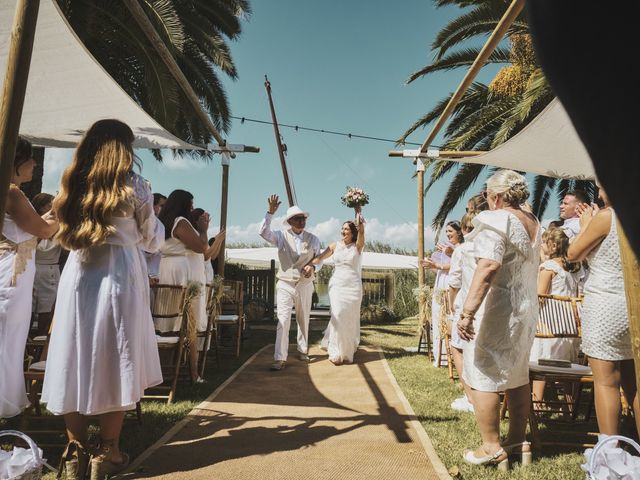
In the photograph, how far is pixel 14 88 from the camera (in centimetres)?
210

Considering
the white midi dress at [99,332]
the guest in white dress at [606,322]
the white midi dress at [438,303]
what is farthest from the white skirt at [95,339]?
the white midi dress at [438,303]

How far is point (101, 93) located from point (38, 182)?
215 inches

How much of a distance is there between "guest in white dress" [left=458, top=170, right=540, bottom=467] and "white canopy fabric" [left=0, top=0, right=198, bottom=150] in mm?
4456

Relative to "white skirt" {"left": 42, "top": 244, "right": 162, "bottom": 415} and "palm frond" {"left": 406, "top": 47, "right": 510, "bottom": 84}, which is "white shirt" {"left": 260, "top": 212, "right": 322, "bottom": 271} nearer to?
"white skirt" {"left": 42, "top": 244, "right": 162, "bottom": 415}

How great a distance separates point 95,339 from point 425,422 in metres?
2.91

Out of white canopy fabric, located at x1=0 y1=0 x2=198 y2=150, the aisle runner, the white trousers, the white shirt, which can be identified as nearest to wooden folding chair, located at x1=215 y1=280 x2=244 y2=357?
the white trousers

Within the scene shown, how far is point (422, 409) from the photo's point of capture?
193 inches

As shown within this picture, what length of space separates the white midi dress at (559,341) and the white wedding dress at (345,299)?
366 cm

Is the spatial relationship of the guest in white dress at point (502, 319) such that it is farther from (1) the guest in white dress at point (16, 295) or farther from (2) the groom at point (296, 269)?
(2) the groom at point (296, 269)

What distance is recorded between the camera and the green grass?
325 centimetres

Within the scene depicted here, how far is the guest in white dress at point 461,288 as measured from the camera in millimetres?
3793

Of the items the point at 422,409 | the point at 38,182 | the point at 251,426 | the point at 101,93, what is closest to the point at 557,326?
the point at 422,409

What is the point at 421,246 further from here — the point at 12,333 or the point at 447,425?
the point at 12,333

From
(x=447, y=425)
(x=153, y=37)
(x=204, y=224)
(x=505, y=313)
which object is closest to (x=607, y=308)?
(x=505, y=313)
